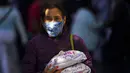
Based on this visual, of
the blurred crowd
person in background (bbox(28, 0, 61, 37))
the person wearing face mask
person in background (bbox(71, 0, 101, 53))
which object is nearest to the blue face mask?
the person wearing face mask

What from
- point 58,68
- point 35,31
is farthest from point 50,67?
point 35,31

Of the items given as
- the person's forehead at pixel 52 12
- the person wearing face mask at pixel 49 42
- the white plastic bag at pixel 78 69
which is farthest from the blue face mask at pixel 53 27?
the white plastic bag at pixel 78 69

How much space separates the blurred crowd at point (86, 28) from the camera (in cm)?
545

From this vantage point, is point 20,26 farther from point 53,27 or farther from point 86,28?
point 53,27

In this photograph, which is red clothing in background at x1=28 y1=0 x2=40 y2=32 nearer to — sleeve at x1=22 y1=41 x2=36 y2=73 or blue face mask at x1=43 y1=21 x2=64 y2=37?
blue face mask at x1=43 y1=21 x2=64 y2=37

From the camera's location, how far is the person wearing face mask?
13.5ft

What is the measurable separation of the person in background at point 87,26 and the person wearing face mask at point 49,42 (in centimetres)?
109

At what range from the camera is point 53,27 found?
4.25 m

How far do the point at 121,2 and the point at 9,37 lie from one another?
1.55 m

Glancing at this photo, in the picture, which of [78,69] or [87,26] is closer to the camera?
[78,69]

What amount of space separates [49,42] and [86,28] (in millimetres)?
1379

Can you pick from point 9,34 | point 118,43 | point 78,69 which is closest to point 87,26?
point 118,43

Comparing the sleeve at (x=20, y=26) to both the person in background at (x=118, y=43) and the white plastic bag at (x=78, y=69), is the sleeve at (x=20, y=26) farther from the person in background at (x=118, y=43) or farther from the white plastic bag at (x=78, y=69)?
the white plastic bag at (x=78, y=69)

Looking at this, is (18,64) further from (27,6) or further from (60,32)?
(60,32)
